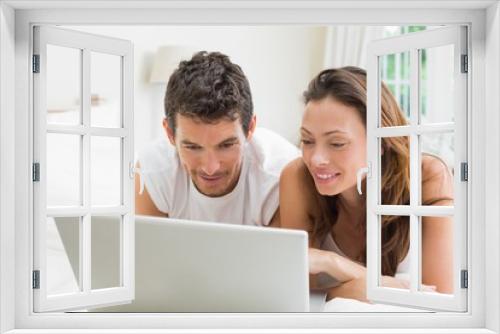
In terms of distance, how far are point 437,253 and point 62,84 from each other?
285 cm

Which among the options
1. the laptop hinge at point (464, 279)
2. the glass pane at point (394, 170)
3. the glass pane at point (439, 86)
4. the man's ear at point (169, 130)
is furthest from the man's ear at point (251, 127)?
the laptop hinge at point (464, 279)

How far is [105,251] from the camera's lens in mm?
3199

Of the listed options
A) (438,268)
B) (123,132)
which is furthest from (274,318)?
(438,268)

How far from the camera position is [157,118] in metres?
5.60

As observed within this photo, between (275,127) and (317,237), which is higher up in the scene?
(275,127)

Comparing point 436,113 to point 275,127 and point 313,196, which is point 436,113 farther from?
point 313,196

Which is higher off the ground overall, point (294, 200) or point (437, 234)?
point (294, 200)

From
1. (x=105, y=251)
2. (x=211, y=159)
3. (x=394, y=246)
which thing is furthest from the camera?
(x=211, y=159)

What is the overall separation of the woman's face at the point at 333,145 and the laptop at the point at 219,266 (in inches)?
66.1

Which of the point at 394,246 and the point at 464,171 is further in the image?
the point at 394,246

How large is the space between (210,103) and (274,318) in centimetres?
276

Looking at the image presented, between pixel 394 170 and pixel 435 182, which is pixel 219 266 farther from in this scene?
pixel 394 170

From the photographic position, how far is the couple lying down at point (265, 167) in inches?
186

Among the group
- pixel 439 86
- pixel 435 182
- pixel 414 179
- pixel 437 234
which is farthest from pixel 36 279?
pixel 439 86
